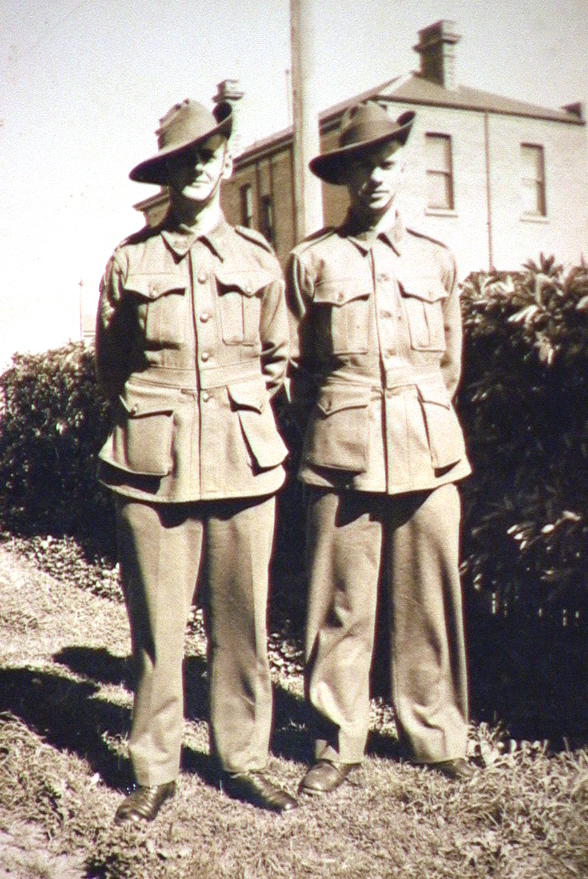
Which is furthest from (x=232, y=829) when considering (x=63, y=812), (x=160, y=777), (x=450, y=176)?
(x=450, y=176)

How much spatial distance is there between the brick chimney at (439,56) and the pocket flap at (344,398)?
1603cm

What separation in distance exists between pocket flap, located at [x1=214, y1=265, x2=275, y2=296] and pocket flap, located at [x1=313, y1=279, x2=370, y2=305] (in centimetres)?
20

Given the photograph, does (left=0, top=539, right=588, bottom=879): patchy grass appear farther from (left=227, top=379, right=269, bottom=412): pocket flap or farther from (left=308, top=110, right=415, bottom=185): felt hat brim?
(left=308, top=110, right=415, bottom=185): felt hat brim

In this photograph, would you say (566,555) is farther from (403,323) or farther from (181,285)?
(181,285)

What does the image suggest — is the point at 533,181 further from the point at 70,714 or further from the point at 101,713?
the point at 70,714

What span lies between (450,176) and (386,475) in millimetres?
16512

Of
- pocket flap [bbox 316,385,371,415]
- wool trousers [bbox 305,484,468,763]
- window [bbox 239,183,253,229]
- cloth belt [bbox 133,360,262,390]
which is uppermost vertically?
window [bbox 239,183,253,229]

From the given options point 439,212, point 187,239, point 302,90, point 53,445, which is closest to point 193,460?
point 187,239

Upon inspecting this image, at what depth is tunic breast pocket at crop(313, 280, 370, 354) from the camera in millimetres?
3523

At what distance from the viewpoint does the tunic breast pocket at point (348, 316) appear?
11.6 ft

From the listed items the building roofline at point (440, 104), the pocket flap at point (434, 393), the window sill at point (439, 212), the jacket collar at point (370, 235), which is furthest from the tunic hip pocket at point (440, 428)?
the window sill at point (439, 212)

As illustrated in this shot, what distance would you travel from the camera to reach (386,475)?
3480 millimetres

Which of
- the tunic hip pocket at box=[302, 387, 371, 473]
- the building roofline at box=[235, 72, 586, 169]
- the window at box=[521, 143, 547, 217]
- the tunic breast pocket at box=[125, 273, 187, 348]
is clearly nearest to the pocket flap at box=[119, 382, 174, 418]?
the tunic breast pocket at box=[125, 273, 187, 348]

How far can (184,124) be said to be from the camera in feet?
11.1
